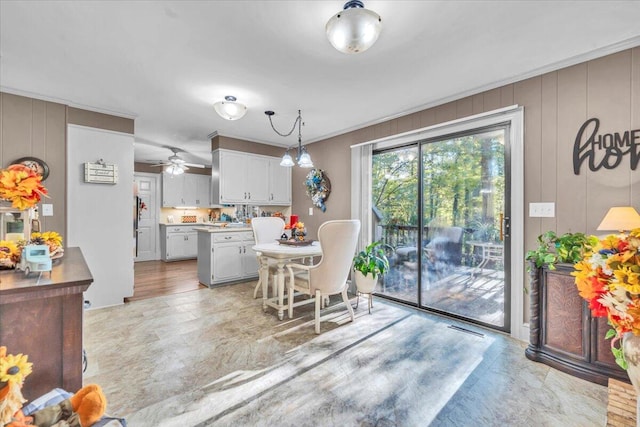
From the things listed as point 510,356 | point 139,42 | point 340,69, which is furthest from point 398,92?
point 510,356

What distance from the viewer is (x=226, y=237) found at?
14.8 feet

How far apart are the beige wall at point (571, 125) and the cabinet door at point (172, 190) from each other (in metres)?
6.54

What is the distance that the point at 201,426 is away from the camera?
62.6 inches

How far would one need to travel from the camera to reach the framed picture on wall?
2.98 metres

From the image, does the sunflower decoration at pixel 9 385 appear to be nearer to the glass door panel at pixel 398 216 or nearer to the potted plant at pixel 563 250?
the potted plant at pixel 563 250

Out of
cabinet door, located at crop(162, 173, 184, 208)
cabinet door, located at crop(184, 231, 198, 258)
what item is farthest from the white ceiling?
cabinet door, located at crop(184, 231, 198, 258)

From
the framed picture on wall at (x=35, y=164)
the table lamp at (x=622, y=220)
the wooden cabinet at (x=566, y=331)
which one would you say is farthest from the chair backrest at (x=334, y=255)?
the framed picture on wall at (x=35, y=164)

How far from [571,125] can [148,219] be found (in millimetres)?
7856

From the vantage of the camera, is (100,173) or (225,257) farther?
(225,257)

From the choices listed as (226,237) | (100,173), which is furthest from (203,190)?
(100,173)

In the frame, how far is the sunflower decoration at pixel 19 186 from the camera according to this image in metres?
1.14

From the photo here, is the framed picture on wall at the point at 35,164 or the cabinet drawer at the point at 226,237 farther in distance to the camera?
the cabinet drawer at the point at 226,237

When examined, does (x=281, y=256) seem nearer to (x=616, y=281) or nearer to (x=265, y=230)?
(x=265, y=230)

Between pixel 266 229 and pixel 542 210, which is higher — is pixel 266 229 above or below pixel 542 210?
below
